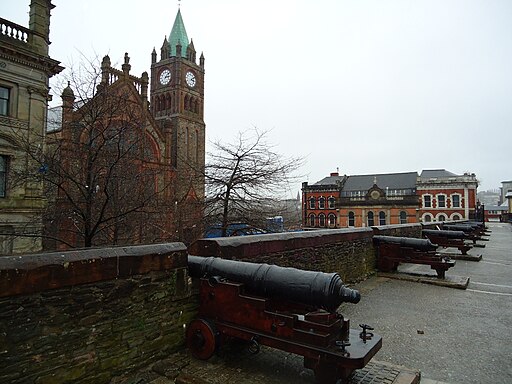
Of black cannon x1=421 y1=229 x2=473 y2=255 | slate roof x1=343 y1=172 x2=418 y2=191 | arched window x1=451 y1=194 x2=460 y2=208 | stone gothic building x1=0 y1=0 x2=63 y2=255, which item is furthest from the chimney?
arched window x1=451 y1=194 x2=460 y2=208

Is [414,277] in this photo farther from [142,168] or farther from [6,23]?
[6,23]

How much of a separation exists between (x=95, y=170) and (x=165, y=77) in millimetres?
45885

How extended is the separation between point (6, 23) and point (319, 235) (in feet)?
57.6

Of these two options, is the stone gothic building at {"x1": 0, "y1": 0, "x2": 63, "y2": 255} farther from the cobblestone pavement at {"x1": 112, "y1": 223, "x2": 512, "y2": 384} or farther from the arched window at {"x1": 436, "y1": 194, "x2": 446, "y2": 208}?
the arched window at {"x1": 436, "y1": 194, "x2": 446, "y2": 208}

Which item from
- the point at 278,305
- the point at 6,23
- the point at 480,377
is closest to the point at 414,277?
the point at 480,377

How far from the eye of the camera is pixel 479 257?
1270cm

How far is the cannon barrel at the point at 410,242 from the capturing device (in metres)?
8.79

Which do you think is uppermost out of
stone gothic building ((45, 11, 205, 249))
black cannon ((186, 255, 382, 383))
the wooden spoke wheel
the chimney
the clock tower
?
the clock tower

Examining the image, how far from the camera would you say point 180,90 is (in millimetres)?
48281

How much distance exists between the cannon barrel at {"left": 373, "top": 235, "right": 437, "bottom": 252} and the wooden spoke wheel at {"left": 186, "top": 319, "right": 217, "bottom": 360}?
684 cm

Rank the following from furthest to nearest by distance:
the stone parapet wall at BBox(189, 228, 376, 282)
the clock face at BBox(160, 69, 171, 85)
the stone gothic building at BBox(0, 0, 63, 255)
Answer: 1. the clock face at BBox(160, 69, 171, 85)
2. the stone gothic building at BBox(0, 0, 63, 255)
3. the stone parapet wall at BBox(189, 228, 376, 282)

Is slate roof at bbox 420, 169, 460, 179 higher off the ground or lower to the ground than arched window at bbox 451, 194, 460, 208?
higher

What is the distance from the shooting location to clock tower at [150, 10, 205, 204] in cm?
4684

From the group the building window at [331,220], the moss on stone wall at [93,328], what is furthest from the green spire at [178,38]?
the moss on stone wall at [93,328]
